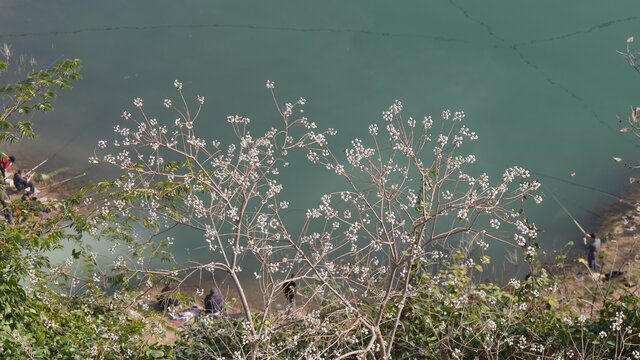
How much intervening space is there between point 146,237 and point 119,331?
13.9 feet

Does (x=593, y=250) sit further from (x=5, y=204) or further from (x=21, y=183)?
(x=21, y=183)

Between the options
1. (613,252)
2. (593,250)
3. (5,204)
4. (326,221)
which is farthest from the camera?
(613,252)

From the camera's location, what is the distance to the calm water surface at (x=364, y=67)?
1084cm

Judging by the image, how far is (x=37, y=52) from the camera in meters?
12.7

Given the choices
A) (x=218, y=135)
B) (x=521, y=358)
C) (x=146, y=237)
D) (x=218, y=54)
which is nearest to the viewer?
(x=521, y=358)

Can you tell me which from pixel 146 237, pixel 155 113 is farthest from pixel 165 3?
pixel 146 237

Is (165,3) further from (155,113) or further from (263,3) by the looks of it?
(155,113)

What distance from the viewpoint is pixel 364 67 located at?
12.1m

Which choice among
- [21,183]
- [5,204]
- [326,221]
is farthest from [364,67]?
[326,221]

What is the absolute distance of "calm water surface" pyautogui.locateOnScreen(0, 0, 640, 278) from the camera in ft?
35.6

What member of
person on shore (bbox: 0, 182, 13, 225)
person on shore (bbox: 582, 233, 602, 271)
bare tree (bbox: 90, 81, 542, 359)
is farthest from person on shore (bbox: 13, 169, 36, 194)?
person on shore (bbox: 582, 233, 602, 271)

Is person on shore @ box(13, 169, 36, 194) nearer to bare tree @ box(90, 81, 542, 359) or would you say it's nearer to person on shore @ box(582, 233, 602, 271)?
bare tree @ box(90, 81, 542, 359)

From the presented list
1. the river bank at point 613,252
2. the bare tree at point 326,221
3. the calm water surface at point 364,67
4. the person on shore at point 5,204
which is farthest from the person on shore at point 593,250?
the person on shore at point 5,204

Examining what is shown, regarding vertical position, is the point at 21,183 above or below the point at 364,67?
below
